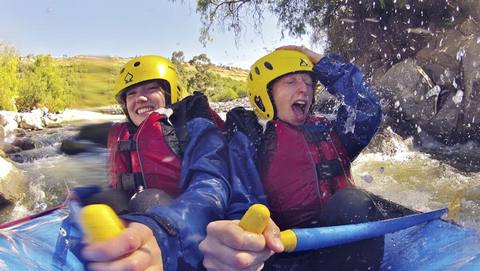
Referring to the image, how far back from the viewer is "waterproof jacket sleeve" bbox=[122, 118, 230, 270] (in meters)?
1.42

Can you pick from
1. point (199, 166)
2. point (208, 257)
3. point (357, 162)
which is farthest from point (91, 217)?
point (357, 162)

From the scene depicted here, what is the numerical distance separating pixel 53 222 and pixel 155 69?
3.00 feet

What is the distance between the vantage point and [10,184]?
17.1ft

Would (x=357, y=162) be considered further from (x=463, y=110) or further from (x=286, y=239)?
(x=286, y=239)

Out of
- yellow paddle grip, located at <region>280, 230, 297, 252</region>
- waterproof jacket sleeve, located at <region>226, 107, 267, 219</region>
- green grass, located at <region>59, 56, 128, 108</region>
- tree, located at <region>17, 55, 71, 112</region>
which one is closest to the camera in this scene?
yellow paddle grip, located at <region>280, 230, 297, 252</region>

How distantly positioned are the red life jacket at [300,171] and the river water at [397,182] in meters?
1.77

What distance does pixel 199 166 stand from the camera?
1.98 m

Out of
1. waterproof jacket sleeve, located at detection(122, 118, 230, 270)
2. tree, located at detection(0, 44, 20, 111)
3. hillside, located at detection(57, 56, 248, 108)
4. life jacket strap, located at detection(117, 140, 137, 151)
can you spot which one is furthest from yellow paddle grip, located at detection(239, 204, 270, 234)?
tree, located at detection(0, 44, 20, 111)

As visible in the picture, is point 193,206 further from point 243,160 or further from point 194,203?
point 243,160

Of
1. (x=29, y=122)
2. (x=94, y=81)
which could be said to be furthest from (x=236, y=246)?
(x=29, y=122)

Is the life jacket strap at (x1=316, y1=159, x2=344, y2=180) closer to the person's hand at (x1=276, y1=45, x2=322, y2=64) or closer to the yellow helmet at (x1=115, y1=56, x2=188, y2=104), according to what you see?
the person's hand at (x1=276, y1=45, x2=322, y2=64)

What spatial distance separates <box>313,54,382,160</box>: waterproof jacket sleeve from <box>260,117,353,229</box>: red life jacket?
99 mm

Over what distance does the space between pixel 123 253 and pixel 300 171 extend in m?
1.37

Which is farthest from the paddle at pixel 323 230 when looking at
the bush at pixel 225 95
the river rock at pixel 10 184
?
the bush at pixel 225 95
